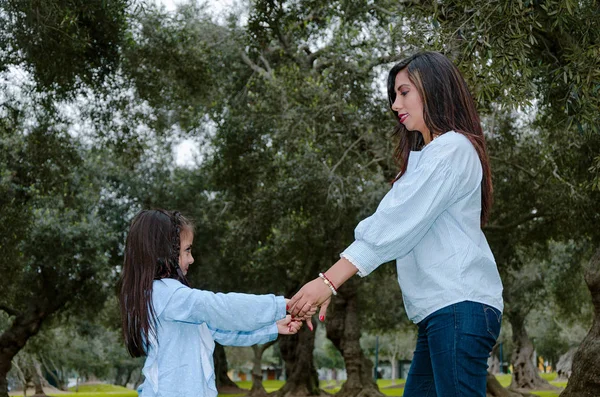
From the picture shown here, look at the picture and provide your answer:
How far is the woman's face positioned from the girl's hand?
1.34 metres

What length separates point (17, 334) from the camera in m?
23.5

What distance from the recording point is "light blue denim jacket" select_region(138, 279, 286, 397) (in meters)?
3.82

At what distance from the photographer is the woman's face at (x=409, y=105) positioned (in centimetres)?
329

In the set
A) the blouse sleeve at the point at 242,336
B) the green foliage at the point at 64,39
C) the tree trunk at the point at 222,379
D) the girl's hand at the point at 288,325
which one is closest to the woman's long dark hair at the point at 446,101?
the girl's hand at the point at 288,325

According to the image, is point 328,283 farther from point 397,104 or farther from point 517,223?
point 517,223

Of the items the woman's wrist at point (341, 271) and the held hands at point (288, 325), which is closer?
the woman's wrist at point (341, 271)

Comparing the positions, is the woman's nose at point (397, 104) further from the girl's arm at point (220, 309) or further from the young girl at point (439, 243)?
the girl's arm at point (220, 309)

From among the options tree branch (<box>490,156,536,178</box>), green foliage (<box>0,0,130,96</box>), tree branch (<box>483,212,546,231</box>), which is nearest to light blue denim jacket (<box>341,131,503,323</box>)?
green foliage (<box>0,0,130,96</box>)

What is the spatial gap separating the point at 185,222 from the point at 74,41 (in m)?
7.29

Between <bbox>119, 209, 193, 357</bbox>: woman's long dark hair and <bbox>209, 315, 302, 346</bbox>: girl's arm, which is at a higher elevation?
<bbox>119, 209, 193, 357</bbox>: woman's long dark hair

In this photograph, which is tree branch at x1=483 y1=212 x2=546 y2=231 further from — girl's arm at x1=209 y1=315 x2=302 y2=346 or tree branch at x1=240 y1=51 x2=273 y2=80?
girl's arm at x1=209 y1=315 x2=302 y2=346

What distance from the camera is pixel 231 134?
683 inches

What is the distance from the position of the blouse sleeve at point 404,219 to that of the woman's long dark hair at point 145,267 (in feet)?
4.61

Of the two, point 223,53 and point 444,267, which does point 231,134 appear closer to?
point 223,53
